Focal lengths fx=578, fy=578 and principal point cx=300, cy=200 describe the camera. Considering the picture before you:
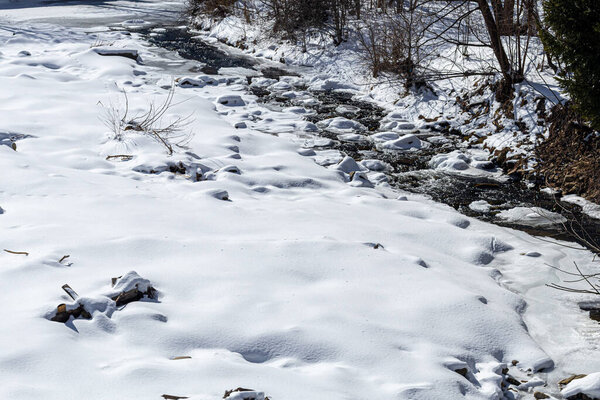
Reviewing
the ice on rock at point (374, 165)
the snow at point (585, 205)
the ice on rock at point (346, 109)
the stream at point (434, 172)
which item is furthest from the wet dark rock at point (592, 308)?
the ice on rock at point (346, 109)

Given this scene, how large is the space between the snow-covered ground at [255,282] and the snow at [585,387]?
0.49ft

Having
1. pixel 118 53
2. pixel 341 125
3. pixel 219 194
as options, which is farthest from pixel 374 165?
pixel 118 53

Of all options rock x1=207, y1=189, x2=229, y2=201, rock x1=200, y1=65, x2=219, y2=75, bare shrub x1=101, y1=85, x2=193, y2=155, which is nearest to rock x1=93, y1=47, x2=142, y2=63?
rock x1=200, y1=65, x2=219, y2=75

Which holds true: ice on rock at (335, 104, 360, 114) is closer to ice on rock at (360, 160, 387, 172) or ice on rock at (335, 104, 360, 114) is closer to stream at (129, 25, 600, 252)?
stream at (129, 25, 600, 252)

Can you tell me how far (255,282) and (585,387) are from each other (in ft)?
6.82

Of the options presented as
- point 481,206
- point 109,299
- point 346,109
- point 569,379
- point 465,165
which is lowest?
point 569,379

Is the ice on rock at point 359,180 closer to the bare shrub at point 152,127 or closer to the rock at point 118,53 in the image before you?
the bare shrub at point 152,127

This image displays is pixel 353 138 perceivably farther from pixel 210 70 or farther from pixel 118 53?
pixel 118 53

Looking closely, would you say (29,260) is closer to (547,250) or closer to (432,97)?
(547,250)

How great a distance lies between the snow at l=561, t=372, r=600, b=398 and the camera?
128 inches

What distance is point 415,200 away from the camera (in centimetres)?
667

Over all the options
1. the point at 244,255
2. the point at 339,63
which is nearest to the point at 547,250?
the point at 244,255

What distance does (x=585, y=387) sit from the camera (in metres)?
3.28

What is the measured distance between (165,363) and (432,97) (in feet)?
27.5
